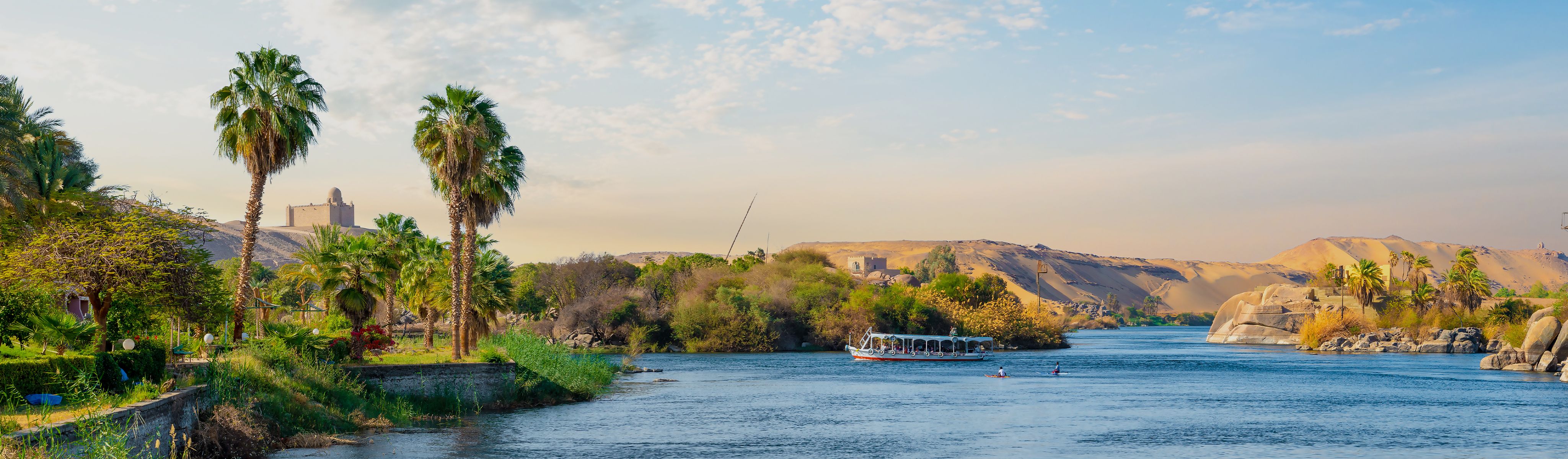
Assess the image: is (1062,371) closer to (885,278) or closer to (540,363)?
(540,363)

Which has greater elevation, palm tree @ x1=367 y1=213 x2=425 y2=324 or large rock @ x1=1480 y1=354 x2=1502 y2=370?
palm tree @ x1=367 y1=213 x2=425 y2=324

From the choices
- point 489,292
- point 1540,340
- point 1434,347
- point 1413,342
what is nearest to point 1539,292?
point 1413,342

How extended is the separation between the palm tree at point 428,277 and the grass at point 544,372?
552cm

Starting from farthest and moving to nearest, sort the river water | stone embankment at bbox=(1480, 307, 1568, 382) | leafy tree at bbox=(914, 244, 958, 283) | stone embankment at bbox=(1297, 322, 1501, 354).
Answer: leafy tree at bbox=(914, 244, 958, 283) < stone embankment at bbox=(1297, 322, 1501, 354) < stone embankment at bbox=(1480, 307, 1568, 382) < the river water

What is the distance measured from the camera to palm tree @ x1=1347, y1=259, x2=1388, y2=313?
106 meters

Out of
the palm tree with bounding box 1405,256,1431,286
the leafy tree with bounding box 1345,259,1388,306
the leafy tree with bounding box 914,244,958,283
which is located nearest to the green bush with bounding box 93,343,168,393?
the palm tree with bounding box 1405,256,1431,286

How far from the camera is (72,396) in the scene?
57.8 feet

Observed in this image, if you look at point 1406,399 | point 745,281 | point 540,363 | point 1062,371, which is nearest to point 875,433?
point 540,363

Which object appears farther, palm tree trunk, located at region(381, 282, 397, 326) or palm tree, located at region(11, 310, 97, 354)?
palm tree trunk, located at region(381, 282, 397, 326)

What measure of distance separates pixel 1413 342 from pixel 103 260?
102m

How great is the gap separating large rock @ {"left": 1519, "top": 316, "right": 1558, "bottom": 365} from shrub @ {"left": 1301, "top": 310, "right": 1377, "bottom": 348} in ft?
121

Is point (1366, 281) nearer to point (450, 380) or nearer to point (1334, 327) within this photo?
point (1334, 327)

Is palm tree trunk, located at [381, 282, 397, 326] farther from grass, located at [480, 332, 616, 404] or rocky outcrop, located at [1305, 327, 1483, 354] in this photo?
rocky outcrop, located at [1305, 327, 1483, 354]

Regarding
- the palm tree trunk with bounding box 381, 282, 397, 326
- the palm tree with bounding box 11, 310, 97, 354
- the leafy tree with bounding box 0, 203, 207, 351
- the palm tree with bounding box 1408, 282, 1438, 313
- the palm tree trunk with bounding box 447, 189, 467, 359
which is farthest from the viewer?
the palm tree with bounding box 1408, 282, 1438, 313
